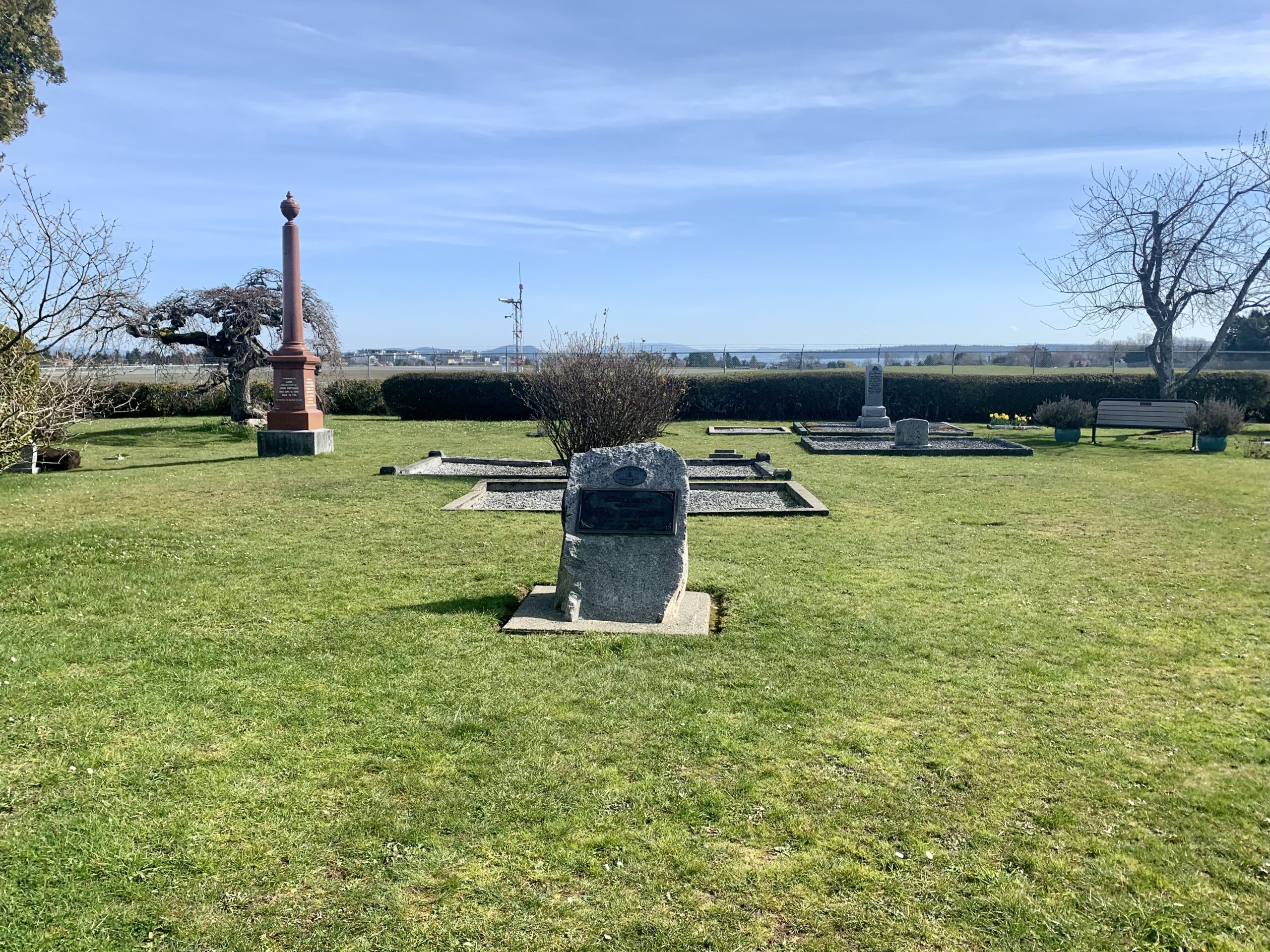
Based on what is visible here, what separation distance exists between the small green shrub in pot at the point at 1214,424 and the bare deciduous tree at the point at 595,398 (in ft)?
33.7

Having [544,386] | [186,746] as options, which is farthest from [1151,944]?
[544,386]

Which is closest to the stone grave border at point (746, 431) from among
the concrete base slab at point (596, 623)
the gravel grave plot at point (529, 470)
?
the gravel grave plot at point (529, 470)

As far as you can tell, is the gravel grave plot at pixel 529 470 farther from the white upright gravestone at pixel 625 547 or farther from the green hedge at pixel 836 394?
the green hedge at pixel 836 394

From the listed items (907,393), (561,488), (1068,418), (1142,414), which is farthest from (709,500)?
(907,393)

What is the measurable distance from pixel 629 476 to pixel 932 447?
12494 millimetres

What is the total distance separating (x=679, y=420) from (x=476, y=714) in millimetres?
20998

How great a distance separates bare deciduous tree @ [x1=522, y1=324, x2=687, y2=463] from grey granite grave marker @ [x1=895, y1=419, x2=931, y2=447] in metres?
5.26

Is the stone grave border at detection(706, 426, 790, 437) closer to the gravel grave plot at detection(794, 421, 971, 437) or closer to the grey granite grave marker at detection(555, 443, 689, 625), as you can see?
the gravel grave plot at detection(794, 421, 971, 437)

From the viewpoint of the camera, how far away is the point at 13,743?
372 cm

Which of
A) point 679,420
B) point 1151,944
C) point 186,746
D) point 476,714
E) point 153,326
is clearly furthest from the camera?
point 679,420

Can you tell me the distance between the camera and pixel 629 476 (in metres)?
5.83

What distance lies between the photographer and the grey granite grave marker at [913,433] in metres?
17.0

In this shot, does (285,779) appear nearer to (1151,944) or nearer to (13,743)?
(13,743)

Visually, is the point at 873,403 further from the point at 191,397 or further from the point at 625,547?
the point at 625,547
